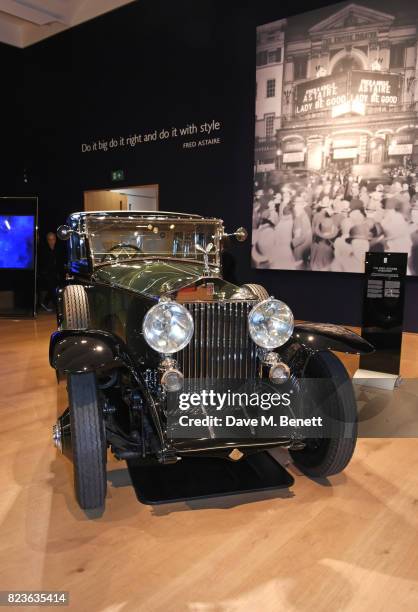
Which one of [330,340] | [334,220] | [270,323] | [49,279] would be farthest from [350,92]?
[49,279]

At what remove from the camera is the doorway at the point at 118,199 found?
10078mm

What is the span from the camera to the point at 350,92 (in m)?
6.77

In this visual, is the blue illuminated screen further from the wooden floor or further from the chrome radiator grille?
the chrome radiator grille

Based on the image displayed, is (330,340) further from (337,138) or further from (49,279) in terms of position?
(49,279)

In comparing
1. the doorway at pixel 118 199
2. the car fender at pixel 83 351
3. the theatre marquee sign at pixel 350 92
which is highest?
the theatre marquee sign at pixel 350 92

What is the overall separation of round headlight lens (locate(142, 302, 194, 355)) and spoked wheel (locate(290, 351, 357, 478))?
80 cm

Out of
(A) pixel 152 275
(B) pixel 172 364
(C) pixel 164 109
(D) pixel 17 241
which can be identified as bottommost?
(B) pixel 172 364

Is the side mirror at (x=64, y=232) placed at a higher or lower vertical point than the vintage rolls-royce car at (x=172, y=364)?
higher

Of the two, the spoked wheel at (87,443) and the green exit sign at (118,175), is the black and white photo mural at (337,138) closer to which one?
the green exit sign at (118,175)

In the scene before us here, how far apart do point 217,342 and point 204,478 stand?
72cm

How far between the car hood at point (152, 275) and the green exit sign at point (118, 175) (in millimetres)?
6378

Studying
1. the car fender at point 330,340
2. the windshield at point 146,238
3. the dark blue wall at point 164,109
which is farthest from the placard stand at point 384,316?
the dark blue wall at point 164,109

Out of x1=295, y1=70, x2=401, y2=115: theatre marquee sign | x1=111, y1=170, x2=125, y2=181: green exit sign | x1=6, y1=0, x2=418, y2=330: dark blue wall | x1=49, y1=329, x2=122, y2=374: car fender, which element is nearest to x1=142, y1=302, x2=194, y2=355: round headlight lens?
x1=49, y1=329, x2=122, y2=374: car fender

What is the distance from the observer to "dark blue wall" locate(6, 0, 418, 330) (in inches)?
301
